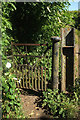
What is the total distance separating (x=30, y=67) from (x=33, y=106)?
41.9 inches

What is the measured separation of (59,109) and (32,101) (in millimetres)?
643

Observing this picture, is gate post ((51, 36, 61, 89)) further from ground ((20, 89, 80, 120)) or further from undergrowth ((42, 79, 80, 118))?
ground ((20, 89, 80, 120))

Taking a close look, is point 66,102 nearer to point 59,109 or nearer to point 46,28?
point 59,109

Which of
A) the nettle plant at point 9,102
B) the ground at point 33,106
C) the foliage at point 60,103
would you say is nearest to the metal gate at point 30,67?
the ground at point 33,106

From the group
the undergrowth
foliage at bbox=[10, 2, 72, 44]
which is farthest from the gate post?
foliage at bbox=[10, 2, 72, 44]

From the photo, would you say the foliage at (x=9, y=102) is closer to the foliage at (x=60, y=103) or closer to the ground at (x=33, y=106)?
the ground at (x=33, y=106)

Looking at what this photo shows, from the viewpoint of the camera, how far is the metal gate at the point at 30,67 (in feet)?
10.5

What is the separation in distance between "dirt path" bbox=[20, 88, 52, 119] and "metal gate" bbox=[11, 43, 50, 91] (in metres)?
0.21

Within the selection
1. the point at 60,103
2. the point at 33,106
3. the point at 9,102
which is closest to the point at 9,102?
the point at 9,102

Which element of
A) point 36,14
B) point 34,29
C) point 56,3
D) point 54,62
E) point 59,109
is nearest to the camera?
point 59,109

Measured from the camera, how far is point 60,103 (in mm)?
2820

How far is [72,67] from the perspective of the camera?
3125mm

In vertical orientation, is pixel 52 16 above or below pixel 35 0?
below

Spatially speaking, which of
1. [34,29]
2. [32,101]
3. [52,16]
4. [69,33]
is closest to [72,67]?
[69,33]
